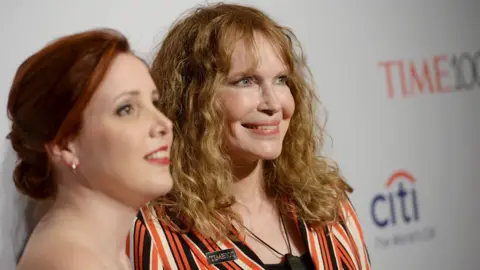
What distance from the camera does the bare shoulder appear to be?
46.2 inches

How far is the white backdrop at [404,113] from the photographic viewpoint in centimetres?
212

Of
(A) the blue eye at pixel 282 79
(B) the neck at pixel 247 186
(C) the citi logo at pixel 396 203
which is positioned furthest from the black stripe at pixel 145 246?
(C) the citi logo at pixel 396 203

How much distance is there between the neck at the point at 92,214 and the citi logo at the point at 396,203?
111 cm

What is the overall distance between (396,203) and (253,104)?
0.79 m

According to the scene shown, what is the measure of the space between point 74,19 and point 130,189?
0.58m

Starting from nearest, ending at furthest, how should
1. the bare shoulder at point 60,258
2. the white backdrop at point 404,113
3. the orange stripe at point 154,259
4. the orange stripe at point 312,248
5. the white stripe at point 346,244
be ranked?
1. the bare shoulder at point 60,258
2. the orange stripe at point 154,259
3. the orange stripe at point 312,248
4. the white stripe at point 346,244
5. the white backdrop at point 404,113

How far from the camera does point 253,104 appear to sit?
5.42ft

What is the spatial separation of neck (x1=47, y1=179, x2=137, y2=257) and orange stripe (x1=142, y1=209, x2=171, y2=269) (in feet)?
1.11

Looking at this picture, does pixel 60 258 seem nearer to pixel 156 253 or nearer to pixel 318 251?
pixel 156 253

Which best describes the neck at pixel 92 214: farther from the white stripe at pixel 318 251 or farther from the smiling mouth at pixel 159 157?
the white stripe at pixel 318 251

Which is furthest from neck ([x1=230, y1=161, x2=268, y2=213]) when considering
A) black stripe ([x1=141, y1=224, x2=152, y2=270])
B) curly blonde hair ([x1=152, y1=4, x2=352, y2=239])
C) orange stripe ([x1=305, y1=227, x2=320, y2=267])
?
black stripe ([x1=141, y1=224, x2=152, y2=270])

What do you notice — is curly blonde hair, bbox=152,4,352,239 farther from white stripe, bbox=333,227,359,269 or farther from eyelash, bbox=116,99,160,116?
eyelash, bbox=116,99,160,116

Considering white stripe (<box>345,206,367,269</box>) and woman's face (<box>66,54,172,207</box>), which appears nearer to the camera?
woman's face (<box>66,54,172,207</box>)

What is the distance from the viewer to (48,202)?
1.56 meters
